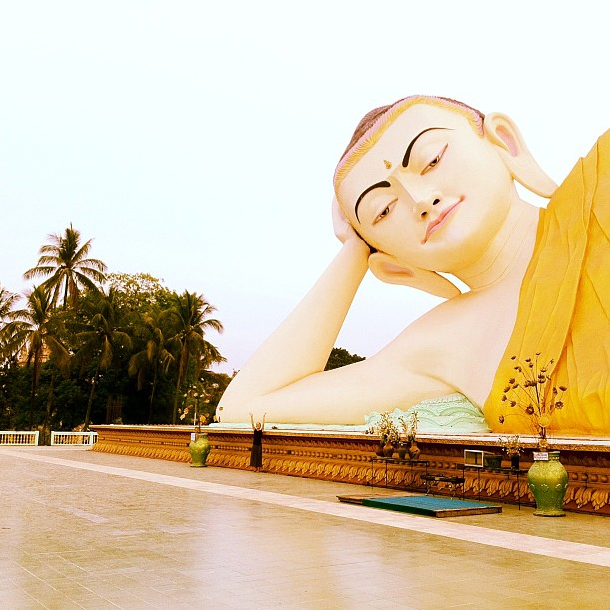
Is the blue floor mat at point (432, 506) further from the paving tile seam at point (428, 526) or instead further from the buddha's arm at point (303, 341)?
the buddha's arm at point (303, 341)

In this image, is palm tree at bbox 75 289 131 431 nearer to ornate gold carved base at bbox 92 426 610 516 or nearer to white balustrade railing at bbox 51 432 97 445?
white balustrade railing at bbox 51 432 97 445

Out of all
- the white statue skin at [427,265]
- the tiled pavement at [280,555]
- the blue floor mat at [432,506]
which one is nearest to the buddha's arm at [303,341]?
the white statue skin at [427,265]

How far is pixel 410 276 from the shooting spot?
61.4 ft

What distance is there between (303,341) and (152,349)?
18.6m

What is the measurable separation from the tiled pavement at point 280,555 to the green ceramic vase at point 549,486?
0.71ft

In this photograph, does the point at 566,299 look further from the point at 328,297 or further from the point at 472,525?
the point at 472,525

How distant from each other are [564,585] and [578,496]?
4760 mm

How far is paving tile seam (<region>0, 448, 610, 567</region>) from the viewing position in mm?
6590

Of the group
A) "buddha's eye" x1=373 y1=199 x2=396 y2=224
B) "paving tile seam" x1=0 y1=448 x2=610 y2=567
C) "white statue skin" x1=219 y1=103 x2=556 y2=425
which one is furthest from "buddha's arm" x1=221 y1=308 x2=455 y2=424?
"paving tile seam" x1=0 y1=448 x2=610 y2=567

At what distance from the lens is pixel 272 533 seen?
7.46m

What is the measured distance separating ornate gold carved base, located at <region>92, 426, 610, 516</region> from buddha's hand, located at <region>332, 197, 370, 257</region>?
5565mm

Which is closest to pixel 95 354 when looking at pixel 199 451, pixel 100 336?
pixel 100 336

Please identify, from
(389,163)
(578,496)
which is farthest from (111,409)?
(578,496)

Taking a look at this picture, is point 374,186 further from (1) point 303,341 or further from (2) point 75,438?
(2) point 75,438
